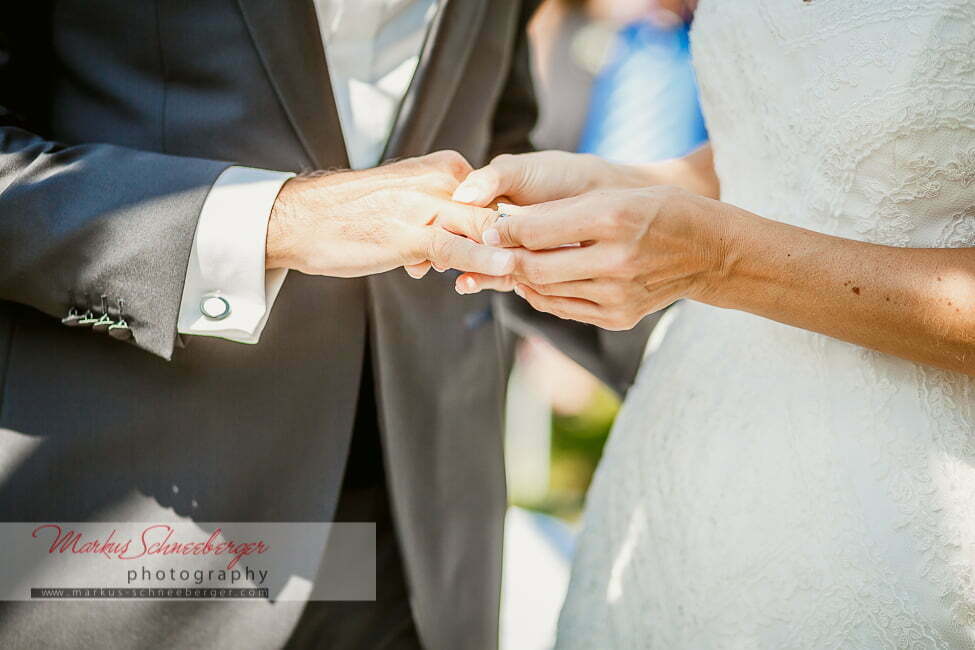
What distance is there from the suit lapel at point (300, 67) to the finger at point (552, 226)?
0.40 metres

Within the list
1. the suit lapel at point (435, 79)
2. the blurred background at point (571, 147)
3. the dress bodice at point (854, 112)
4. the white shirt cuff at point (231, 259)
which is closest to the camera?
the dress bodice at point (854, 112)

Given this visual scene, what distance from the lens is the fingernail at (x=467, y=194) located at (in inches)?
51.7

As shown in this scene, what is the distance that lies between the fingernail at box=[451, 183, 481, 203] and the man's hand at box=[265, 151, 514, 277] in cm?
2

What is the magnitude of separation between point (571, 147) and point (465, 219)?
91.7 inches

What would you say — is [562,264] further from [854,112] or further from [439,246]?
[854,112]

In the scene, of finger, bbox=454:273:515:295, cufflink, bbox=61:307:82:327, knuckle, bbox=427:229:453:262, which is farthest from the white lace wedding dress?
cufflink, bbox=61:307:82:327

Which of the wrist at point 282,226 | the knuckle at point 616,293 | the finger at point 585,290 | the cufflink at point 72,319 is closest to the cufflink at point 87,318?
the cufflink at point 72,319

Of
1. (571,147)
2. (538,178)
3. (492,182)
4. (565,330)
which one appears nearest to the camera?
(492,182)

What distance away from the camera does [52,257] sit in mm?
1232

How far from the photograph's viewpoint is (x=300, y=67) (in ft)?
4.55

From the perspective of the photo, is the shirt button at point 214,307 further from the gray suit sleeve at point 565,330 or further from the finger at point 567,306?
the gray suit sleeve at point 565,330

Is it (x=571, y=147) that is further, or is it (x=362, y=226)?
(x=571, y=147)

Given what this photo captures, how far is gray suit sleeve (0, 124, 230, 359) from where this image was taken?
122 centimetres

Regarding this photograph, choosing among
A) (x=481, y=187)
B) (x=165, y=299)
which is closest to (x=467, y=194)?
(x=481, y=187)
